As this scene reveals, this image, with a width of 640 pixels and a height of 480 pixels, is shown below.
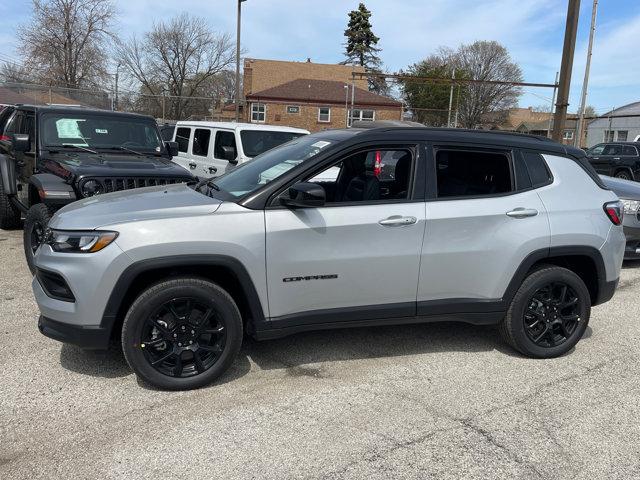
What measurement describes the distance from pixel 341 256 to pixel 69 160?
4.13 meters

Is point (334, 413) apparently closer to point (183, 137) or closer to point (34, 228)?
point (34, 228)

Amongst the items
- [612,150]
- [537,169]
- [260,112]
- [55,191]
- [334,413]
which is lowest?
[334,413]

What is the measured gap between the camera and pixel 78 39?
4512cm

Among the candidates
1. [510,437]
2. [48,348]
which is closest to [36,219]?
[48,348]

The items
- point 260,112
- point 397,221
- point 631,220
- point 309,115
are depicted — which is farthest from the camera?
point 309,115

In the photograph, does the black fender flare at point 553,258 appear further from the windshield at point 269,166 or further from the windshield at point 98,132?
Result: the windshield at point 98,132

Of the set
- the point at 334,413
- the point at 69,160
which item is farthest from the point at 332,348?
the point at 69,160

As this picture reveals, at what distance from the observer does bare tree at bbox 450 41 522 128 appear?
55.2 meters

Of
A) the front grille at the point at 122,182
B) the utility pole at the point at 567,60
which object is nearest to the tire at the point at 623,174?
the utility pole at the point at 567,60

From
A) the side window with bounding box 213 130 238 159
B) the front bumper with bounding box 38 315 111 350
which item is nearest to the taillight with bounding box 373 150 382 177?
the front bumper with bounding box 38 315 111 350

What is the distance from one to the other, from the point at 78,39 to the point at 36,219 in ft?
152

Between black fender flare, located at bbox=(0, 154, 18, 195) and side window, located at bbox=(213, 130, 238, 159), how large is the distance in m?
3.39

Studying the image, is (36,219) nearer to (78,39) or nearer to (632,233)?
(632,233)

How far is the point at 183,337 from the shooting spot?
3.49 meters
